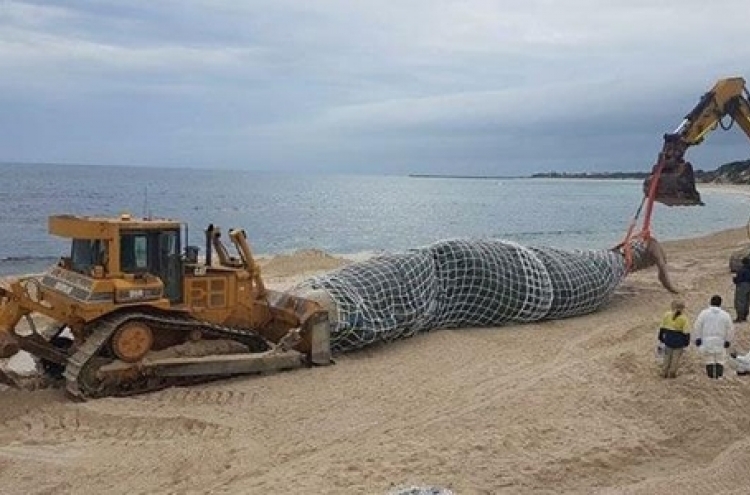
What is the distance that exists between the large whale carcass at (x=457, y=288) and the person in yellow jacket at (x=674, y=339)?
164 inches

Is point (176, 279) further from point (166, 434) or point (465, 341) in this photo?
point (465, 341)

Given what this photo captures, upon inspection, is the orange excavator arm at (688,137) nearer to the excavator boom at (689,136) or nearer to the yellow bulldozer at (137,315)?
the excavator boom at (689,136)

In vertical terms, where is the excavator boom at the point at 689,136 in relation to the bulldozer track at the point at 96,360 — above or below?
A: above

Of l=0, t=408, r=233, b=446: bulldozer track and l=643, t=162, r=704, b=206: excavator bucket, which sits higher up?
l=643, t=162, r=704, b=206: excavator bucket

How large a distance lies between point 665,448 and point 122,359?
628 cm

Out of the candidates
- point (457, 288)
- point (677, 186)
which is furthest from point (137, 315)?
point (677, 186)

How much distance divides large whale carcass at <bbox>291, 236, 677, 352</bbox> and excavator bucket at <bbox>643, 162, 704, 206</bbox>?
2018mm

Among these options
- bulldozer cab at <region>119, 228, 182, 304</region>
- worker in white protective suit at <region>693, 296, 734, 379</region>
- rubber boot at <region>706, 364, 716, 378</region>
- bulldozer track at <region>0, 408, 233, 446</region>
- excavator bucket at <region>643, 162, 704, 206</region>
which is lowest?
bulldozer track at <region>0, 408, 233, 446</region>

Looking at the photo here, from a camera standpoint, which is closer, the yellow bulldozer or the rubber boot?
the yellow bulldozer

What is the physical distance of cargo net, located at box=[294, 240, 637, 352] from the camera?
13852 mm

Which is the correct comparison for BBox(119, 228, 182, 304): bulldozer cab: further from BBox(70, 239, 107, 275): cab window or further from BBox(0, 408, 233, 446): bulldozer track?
BBox(0, 408, 233, 446): bulldozer track

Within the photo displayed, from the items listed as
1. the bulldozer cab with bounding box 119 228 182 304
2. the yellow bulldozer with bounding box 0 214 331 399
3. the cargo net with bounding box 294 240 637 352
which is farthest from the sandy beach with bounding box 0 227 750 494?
the bulldozer cab with bounding box 119 228 182 304

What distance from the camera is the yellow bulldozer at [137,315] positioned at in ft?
36.1

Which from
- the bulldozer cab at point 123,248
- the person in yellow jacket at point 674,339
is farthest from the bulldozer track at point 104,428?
the person in yellow jacket at point 674,339
